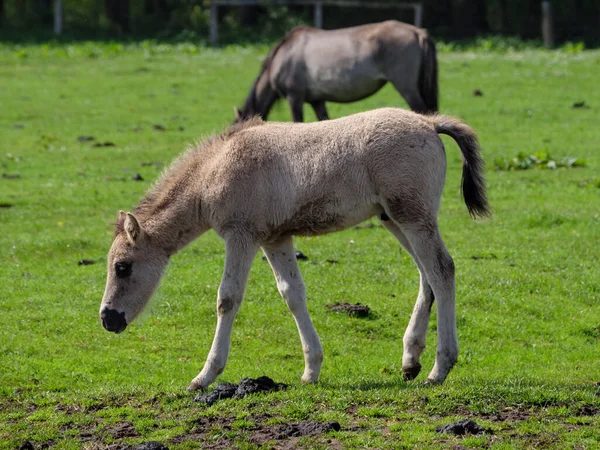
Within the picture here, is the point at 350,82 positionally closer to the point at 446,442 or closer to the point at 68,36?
the point at 446,442

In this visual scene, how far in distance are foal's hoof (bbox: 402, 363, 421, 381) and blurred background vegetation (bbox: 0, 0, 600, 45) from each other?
1197 inches

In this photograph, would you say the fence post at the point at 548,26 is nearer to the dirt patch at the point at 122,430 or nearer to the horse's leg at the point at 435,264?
the horse's leg at the point at 435,264

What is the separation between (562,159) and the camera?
17953 millimetres

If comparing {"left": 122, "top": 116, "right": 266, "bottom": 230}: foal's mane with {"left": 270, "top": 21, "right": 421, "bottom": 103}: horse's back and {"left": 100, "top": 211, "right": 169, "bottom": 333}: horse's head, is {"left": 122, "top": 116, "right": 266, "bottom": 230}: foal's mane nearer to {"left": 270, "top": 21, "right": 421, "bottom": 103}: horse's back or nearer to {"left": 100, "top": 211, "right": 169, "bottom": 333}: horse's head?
{"left": 100, "top": 211, "right": 169, "bottom": 333}: horse's head

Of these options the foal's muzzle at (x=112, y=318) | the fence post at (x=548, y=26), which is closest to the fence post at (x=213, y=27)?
the fence post at (x=548, y=26)

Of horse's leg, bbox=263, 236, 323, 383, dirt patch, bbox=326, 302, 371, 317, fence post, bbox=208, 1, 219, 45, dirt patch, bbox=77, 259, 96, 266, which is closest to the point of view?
horse's leg, bbox=263, 236, 323, 383

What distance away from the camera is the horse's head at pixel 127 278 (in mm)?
8430

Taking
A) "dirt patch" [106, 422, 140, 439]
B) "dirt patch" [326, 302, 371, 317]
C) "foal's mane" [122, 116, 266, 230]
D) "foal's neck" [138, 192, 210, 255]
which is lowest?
"dirt patch" [326, 302, 371, 317]

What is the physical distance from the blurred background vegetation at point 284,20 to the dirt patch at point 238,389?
102 ft

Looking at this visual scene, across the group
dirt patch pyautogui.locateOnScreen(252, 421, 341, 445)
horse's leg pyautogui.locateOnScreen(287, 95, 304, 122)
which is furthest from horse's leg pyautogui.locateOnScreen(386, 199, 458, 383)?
horse's leg pyautogui.locateOnScreen(287, 95, 304, 122)

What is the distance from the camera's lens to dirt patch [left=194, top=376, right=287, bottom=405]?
7.79 meters

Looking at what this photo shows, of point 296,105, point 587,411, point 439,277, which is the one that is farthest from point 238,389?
point 296,105

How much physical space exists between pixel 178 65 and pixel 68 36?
9432mm

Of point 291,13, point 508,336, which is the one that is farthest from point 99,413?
point 291,13
